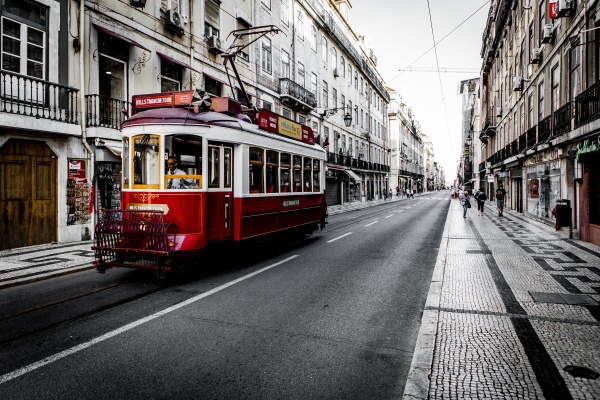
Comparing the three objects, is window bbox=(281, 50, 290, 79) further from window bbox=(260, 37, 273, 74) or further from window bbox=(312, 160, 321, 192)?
window bbox=(312, 160, 321, 192)

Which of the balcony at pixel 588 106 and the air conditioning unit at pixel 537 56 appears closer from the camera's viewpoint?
the balcony at pixel 588 106

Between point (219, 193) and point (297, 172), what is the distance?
411cm

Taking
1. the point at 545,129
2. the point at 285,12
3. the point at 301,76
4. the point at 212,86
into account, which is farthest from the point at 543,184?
the point at 285,12

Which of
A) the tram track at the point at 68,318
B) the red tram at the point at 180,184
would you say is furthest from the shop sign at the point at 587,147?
the tram track at the point at 68,318

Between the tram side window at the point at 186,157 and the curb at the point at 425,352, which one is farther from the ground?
the tram side window at the point at 186,157

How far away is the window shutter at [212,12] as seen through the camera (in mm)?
18938

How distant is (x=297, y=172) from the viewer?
38.8 feet

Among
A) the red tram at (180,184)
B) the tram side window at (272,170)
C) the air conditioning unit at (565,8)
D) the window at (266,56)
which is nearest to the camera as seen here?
the red tram at (180,184)

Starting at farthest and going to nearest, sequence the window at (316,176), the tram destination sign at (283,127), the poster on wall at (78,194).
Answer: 1. the window at (316,176)
2. the poster on wall at (78,194)
3. the tram destination sign at (283,127)

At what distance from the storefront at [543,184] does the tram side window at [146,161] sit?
15636 mm

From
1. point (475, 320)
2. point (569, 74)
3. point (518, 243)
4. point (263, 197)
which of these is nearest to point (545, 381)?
point (475, 320)

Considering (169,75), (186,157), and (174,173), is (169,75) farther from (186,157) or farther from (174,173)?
(174,173)

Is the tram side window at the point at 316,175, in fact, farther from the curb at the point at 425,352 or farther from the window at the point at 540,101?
the window at the point at 540,101

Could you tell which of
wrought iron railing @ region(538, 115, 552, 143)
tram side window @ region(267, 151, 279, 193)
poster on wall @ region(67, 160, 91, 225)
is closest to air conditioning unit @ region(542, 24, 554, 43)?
wrought iron railing @ region(538, 115, 552, 143)
